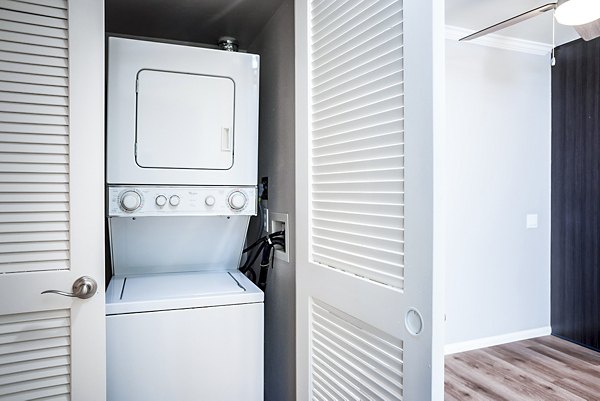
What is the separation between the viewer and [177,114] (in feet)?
6.08

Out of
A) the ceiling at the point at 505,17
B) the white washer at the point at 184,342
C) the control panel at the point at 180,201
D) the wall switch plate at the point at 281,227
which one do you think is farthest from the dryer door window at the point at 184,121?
A: the ceiling at the point at 505,17

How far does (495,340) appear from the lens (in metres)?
3.62

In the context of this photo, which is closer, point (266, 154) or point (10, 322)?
point (10, 322)

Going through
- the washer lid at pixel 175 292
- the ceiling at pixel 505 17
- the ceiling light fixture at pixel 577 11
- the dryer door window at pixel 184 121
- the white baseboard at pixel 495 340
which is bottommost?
the white baseboard at pixel 495 340

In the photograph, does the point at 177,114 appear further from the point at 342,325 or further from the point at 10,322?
the point at 342,325

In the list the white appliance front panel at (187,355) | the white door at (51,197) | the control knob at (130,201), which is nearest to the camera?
the white door at (51,197)

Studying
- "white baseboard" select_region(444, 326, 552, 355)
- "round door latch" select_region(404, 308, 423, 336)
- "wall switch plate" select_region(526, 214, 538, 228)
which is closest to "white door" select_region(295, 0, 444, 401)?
"round door latch" select_region(404, 308, 423, 336)

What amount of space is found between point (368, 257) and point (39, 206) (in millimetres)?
1137

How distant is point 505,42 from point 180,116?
313 centimetres

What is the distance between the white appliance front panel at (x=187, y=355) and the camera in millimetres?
1596

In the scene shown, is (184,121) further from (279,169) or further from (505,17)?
(505,17)

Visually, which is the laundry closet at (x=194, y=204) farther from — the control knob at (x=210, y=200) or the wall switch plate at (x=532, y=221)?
the wall switch plate at (x=532, y=221)

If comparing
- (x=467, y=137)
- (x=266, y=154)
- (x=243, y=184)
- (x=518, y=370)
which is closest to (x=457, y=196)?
(x=467, y=137)

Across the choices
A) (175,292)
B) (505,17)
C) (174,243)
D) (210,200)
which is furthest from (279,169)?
(505,17)
